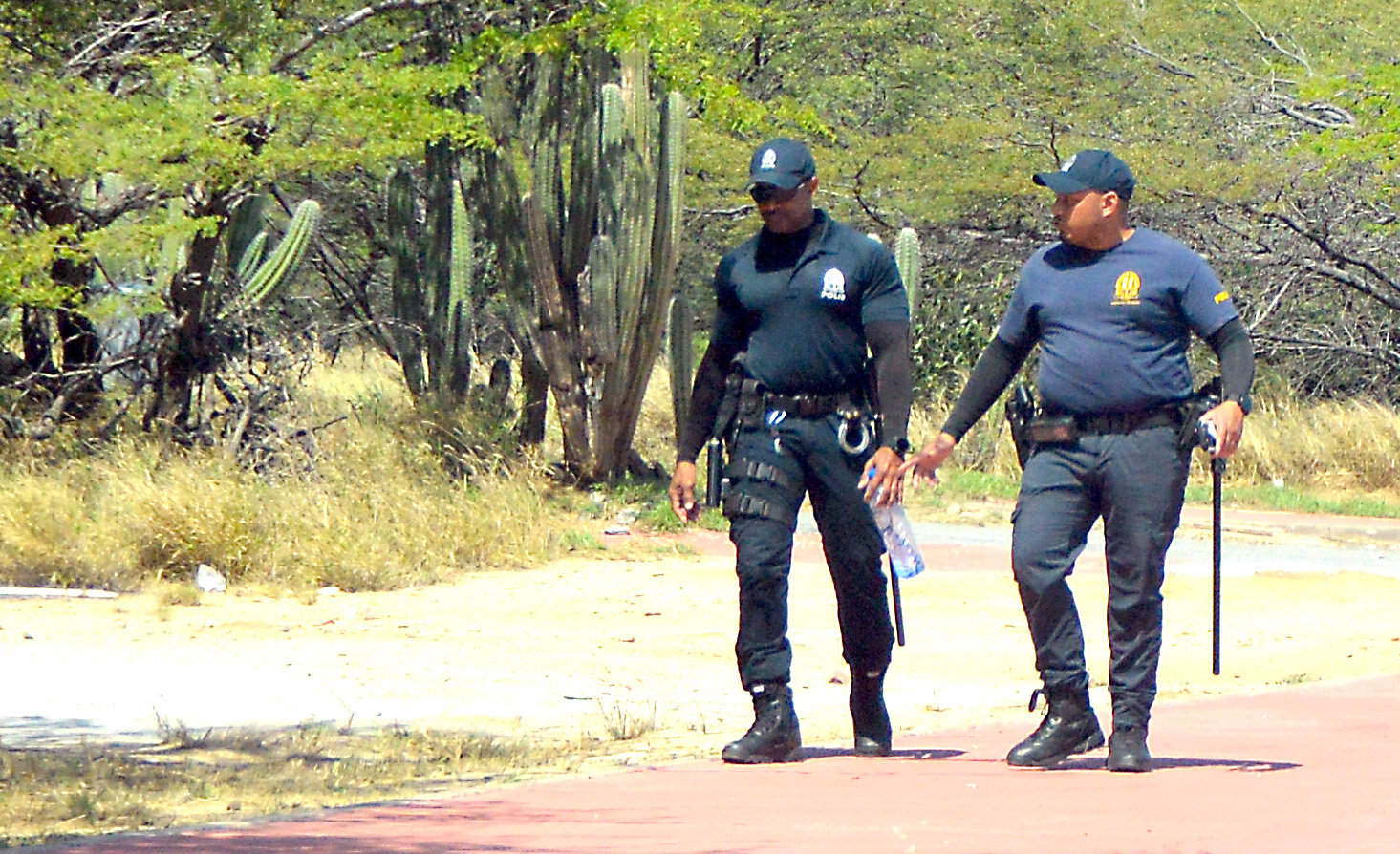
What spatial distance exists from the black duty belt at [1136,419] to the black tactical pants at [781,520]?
707 millimetres

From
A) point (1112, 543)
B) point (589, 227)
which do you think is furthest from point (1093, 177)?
point (589, 227)

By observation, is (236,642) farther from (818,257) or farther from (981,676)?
(818,257)

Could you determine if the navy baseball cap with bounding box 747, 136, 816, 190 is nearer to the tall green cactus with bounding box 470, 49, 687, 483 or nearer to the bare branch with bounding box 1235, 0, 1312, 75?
the tall green cactus with bounding box 470, 49, 687, 483

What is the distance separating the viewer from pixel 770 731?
6109 millimetres

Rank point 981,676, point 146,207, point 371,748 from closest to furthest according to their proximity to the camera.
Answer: point 371,748
point 981,676
point 146,207

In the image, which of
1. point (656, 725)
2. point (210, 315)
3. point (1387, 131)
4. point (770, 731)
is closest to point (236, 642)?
point (656, 725)

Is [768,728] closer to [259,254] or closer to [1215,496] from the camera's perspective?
[1215,496]

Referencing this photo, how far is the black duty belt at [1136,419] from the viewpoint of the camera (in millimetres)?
5871

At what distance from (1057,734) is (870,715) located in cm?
65

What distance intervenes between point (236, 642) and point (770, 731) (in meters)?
4.41

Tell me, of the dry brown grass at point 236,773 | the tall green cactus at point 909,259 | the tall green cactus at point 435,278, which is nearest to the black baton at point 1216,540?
the dry brown grass at point 236,773

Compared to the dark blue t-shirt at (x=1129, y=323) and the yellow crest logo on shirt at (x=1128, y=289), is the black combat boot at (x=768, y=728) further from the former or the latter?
the yellow crest logo on shirt at (x=1128, y=289)

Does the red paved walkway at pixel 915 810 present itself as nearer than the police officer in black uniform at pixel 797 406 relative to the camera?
Yes

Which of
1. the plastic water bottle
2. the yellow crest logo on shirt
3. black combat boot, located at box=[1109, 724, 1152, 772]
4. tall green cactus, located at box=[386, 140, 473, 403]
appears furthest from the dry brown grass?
tall green cactus, located at box=[386, 140, 473, 403]
